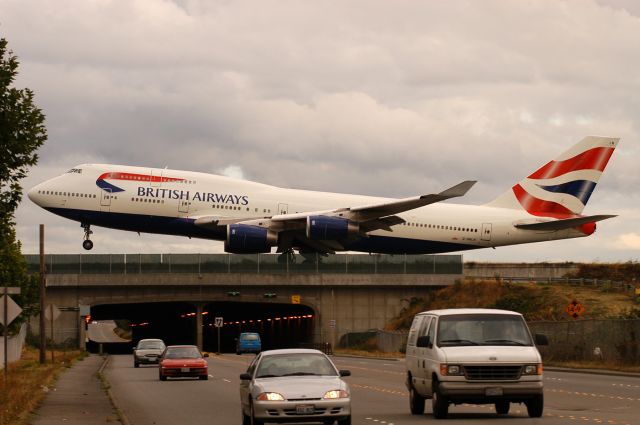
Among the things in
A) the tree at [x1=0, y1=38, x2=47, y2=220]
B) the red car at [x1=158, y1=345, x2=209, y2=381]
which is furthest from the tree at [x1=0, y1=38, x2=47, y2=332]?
the red car at [x1=158, y1=345, x2=209, y2=381]

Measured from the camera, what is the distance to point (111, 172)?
56750mm

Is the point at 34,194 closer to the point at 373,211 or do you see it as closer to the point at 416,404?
the point at 373,211

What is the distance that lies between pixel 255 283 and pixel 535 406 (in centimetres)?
6694

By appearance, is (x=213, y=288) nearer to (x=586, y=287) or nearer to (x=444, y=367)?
(x=586, y=287)

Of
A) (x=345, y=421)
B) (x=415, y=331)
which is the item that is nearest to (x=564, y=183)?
(x=415, y=331)

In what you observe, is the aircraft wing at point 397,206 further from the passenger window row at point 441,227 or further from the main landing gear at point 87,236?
the main landing gear at point 87,236

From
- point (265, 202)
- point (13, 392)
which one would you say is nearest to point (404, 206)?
point (265, 202)

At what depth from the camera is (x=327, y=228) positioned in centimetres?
5625

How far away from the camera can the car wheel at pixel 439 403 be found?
20609mm

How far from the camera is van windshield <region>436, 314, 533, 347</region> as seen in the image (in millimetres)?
21172

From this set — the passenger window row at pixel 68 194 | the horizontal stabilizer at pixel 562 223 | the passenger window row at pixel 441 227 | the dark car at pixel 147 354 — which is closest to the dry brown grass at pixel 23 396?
the dark car at pixel 147 354

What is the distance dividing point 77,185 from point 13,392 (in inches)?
1180

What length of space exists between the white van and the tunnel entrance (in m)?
68.8

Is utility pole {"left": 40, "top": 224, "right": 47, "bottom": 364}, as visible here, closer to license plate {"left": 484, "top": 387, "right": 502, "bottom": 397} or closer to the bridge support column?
the bridge support column
